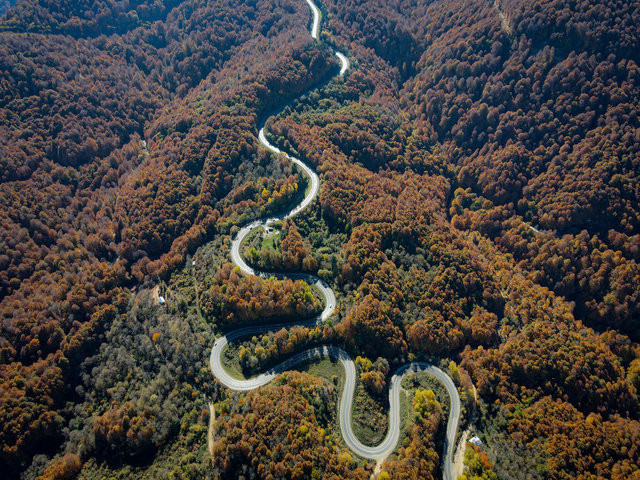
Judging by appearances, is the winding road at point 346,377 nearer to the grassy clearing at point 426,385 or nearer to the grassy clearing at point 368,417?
the grassy clearing at point 368,417

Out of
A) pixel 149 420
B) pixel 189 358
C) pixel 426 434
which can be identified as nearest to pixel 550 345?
pixel 426 434

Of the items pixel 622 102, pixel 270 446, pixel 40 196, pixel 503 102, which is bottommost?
pixel 40 196

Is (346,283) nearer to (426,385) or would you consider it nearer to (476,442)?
(426,385)

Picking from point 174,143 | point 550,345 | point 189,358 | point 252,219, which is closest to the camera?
point 189,358

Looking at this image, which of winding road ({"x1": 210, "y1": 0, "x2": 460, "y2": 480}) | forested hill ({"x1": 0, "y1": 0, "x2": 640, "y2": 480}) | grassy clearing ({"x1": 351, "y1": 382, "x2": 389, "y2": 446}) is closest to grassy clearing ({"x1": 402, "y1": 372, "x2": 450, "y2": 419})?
winding road ({"x1": 210, "y1": 0, "x2": 460, "y2": 480})

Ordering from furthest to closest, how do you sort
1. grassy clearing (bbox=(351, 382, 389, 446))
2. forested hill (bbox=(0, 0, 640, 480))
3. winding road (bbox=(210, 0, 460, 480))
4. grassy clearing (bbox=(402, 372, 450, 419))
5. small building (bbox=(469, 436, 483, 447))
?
grassy clearing (bbox=(402, 372, 450, 419)) → forested hill (bbox=(0, 0, 640, 480)) → small building (bbox=(469, 436, 483, 447)) → grassy clearing (bbox=(351, 382, 389, 446)) → winding road (bbox=(210, 0, 460, 480))

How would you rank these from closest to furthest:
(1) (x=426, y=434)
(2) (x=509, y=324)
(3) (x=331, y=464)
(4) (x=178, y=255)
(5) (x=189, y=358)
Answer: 1. (3) (x=331, y=464)
2. (1) (x=426, y=434)
3. (5) (x=189, y=358)
4. (2) (x=509, y=324)
5. (4) (x=178, y=255)

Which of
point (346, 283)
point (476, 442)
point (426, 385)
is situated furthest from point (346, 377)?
point (476, 442)

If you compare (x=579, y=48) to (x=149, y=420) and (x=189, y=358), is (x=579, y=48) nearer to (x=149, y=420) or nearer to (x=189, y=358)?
(x=189, y=358)

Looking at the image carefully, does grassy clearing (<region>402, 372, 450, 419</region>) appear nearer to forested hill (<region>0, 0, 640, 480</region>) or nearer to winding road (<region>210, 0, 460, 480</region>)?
winding road (<region>210, 0, 460, 480</region>)
